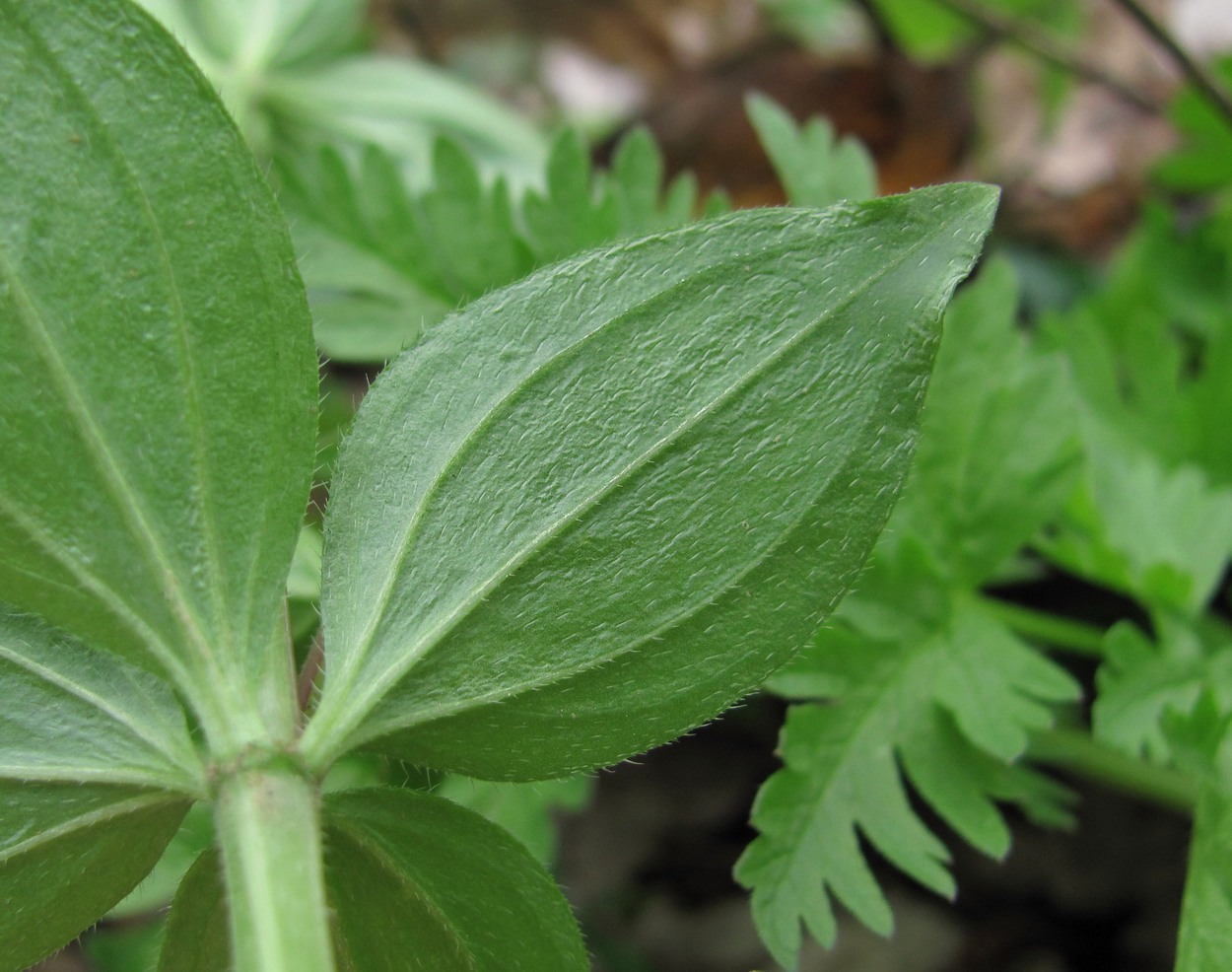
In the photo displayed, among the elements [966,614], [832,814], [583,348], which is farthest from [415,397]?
[966,614]

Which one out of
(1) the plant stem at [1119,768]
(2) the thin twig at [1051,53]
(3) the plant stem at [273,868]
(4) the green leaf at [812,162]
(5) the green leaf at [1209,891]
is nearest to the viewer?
(3) the plant stem at [273,868]

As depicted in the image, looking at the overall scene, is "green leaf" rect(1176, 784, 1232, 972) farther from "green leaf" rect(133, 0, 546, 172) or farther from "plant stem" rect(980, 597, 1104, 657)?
"green leaf" rect(133, 0, 546, 172)

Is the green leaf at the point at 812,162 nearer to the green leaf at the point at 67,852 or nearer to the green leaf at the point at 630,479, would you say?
the green leaf at the point at 630,479

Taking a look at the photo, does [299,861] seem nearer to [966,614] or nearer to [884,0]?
[966,614]

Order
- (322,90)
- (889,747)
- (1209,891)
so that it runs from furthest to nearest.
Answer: (322,90), (889,747), (1209,891)

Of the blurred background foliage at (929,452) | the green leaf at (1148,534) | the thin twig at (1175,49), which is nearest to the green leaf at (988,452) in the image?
the blurred background foliage at (929,452)

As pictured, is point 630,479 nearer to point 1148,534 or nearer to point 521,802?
point 521,802

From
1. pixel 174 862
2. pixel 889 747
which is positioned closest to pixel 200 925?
pixel 174 862
